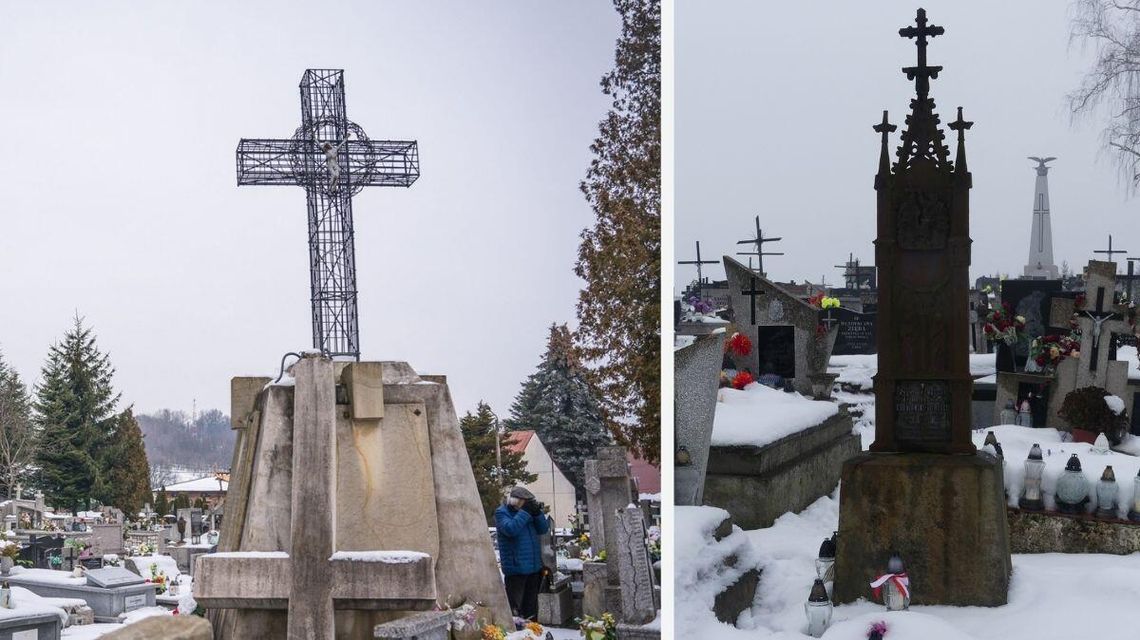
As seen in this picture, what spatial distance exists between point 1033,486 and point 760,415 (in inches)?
52.4

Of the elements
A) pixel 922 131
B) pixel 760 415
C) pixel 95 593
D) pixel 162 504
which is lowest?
pixel 95 593

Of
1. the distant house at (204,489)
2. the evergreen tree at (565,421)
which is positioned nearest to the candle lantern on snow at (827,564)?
the distant house at (204,489)

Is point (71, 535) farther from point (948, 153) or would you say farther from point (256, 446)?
point (948, 153)

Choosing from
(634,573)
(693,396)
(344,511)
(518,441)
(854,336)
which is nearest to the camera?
(344,511)

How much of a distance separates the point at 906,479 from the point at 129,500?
4300 mm

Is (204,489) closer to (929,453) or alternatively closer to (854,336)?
(929,453)

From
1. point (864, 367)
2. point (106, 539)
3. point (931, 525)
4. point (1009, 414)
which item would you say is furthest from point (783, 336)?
point (106, 539)

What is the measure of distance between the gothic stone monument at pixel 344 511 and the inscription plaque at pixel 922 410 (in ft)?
6.35

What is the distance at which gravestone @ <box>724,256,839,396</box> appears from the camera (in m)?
7.52

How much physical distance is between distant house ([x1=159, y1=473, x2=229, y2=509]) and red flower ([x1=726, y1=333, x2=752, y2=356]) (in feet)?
10.3

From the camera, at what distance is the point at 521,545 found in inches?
197

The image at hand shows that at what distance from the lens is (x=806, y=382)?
7.55 m

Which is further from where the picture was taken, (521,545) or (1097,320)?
(1097,320)

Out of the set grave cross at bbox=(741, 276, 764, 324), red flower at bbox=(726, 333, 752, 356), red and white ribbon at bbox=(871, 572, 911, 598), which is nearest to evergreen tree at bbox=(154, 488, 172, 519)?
red flower at bbox=(726, 333, 752, 356)
